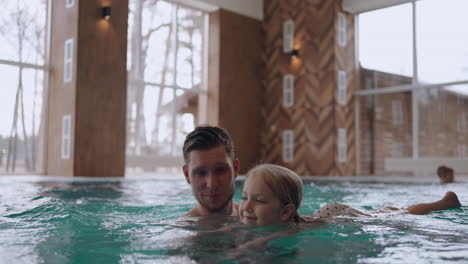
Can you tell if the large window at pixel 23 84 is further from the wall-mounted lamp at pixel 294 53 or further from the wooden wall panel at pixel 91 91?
the wall-mounted lamp at pixel 294 53

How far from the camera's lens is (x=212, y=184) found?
229cm

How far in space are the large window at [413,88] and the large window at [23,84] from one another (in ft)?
25.6

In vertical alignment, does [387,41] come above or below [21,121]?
above

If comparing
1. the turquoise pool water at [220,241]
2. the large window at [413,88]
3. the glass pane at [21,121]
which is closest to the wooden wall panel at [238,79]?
the large window at [413,88]

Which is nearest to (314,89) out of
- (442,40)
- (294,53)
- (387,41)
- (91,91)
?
(294,53)

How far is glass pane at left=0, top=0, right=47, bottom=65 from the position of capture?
9.28m

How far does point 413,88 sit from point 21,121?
9037 mm

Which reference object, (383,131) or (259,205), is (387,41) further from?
(259,205)

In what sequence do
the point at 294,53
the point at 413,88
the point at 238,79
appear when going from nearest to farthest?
the point at 413,88
the point at 294,53
the point at 238,79

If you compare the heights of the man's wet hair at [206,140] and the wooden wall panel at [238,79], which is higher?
the wooden wall panel at [238,79]

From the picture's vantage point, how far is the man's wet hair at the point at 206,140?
2.27 meters

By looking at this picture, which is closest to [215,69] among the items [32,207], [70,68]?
[70,68]

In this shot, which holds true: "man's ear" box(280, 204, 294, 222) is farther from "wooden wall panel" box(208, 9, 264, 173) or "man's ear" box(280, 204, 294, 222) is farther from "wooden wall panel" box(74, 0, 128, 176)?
"wooden wall panel" box(208, 9, 264, 173)

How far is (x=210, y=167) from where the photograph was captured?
2.26m
